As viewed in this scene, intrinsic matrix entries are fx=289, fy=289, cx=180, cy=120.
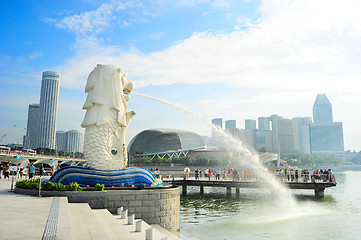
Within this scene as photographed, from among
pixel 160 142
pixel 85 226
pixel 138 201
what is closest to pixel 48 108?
pixel 160 142

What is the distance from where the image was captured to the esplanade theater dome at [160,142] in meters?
98.4

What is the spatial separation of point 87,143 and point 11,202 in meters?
5.01

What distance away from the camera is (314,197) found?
2475cm

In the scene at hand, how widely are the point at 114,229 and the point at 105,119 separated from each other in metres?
7.22

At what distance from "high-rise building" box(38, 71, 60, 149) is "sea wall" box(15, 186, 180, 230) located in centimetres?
13844

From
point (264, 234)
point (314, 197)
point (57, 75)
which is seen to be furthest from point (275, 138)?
point (264, 234)

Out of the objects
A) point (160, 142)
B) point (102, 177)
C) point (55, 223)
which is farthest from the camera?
point (160, 142)

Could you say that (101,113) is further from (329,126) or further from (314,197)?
(329,126)

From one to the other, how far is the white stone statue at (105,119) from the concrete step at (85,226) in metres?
4.82

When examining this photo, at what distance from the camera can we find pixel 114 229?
767 centimetres

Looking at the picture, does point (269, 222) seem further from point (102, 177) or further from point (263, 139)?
point (263, 139)

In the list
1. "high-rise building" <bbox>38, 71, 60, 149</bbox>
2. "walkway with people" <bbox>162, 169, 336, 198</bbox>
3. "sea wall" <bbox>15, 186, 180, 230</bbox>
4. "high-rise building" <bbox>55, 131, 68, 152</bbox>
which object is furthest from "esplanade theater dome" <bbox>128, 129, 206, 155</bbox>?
"sea wall" <bbox>15, 186, 180, 230</bbox>

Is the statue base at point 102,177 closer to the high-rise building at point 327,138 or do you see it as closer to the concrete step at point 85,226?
the concrete step at point 85,226

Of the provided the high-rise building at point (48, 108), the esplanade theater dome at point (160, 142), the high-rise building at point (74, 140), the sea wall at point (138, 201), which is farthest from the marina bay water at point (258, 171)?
the high-rise building at point (74, 140)
